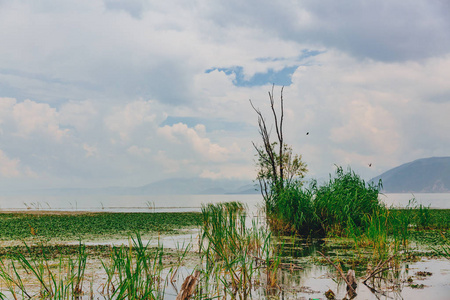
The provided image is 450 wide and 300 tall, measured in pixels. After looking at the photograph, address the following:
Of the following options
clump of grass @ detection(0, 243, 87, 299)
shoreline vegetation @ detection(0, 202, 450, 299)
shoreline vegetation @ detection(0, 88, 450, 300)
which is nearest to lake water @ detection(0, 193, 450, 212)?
shoreline vegetation @ detection(0, 88, 450, 300)

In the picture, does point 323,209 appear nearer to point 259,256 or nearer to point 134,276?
point 259,256

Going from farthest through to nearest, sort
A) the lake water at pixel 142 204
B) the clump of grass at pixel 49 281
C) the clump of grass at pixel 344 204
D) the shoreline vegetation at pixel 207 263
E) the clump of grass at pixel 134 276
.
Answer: the lake water at pixel 142 204, the clump of grass at pixel 344 204, the shoreline vegetation at pixel 207 263, the clump of grass at pixel 49 281, the clump of grass at pixel 134 276

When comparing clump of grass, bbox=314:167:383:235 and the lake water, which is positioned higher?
clump of grass, bbox=314:167:383:235

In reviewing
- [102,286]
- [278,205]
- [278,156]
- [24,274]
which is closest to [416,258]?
[278,205]

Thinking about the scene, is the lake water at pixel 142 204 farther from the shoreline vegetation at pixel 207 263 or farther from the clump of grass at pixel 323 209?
the shoreline vegetation at pixel 207 263

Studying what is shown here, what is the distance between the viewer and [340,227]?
12383 mm

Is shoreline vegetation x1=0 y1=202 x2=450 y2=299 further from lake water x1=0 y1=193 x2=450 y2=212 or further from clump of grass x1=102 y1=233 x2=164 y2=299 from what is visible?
lake water x1=0 y1=193 x2=450 y2=212

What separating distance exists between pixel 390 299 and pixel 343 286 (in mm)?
777

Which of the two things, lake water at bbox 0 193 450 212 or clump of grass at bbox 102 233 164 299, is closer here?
clump of grass at bbox 102 233 164 299

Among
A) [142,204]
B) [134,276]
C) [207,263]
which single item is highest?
[134,276]

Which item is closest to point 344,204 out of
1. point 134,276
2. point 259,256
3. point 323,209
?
point 323,209

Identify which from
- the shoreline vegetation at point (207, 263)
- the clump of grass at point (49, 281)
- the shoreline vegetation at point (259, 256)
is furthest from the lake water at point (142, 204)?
the clump of grass at point (49, 281)

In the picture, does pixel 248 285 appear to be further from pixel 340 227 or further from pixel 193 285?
pixel 340 227

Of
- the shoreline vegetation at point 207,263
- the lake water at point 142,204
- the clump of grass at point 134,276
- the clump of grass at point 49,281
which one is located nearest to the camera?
the clump of grass at point 134,276
